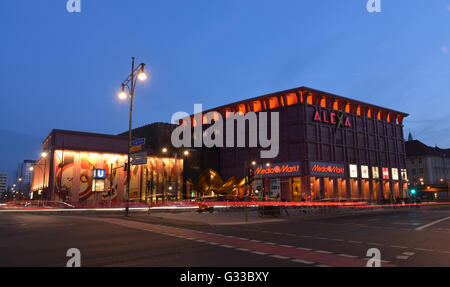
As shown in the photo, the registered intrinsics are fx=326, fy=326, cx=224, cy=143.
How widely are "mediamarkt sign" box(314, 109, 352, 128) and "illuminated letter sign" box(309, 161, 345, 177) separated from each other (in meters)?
8.51

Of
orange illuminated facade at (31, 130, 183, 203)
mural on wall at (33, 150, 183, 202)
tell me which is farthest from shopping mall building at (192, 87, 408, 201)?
orange illuminated facade at (31, 130, 183, 203)

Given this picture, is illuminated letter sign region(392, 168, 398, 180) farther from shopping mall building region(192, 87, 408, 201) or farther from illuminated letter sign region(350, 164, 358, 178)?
illuminated letter sign region(350, 164, 358, 178)

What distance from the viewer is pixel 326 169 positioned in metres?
63.1

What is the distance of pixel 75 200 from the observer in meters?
51.3

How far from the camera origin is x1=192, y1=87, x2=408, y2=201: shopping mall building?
61906 mm

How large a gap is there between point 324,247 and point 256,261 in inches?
147

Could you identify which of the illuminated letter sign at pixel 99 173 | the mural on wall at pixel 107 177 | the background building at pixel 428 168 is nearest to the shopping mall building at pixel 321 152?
the mural on wall at pixel 107 177

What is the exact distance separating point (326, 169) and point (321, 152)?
3.41m

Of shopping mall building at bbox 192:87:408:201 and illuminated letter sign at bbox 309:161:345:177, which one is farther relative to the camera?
shopping mall building at bbox 192:87:408:201

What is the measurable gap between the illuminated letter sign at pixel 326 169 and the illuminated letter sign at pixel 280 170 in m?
2.73

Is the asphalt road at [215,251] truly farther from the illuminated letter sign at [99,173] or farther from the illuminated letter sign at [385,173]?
the illuminated letter sign at [385,173]

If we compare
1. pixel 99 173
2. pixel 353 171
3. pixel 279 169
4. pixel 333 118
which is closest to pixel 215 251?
pixel 99 173

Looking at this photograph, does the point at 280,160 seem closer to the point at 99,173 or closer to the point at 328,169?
the point at 328,169
